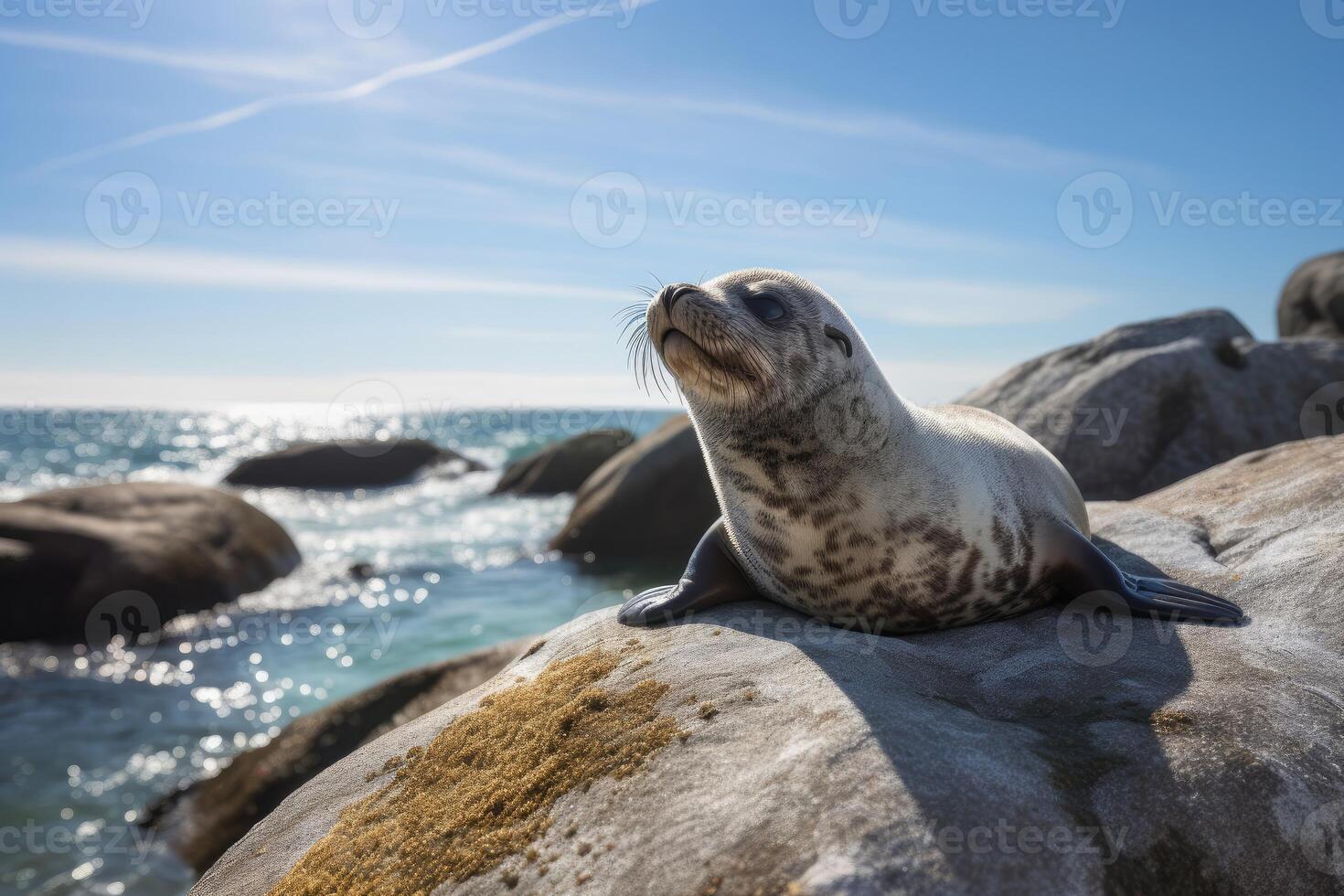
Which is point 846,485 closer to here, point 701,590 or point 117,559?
point 701,590

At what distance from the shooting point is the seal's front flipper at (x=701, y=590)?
12.8 ft

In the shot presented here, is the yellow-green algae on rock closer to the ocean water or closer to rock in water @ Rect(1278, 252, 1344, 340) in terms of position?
the ocean water

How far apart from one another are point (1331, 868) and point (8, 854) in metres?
7.20

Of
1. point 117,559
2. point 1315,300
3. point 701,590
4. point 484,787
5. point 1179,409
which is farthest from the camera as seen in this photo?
point 1315,300

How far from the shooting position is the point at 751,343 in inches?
130

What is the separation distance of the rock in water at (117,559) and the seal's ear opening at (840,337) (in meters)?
9.49

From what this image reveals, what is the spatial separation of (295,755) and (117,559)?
18.7 ft

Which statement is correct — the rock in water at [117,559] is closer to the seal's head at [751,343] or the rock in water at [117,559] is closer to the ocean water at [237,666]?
the ocean water at [237,666]

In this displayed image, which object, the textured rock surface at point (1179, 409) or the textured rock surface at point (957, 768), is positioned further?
the textured rock surface at point (1179, 409)

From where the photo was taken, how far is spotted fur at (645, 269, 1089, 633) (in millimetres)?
3383

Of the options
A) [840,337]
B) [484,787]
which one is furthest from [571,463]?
[484,787]

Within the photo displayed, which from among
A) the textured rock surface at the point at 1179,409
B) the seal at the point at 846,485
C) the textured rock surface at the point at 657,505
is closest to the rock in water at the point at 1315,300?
the textured rock surface at the point at 1179,409

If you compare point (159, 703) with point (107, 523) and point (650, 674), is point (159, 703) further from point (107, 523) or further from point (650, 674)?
point (650, 674)

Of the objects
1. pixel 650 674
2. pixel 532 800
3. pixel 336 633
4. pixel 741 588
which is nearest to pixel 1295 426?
pixel 741 588
